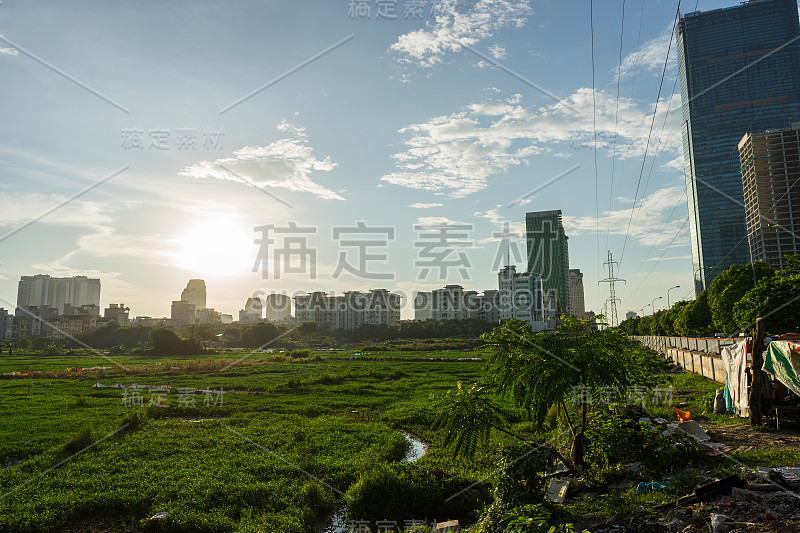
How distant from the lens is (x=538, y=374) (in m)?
8.12

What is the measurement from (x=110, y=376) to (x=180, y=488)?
97.1 ft

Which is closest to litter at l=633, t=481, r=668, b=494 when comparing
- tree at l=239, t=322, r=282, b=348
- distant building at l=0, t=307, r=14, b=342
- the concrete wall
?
the concrete wall

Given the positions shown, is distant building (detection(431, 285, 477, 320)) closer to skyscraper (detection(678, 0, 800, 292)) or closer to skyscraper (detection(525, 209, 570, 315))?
skyscraper (detection(525, 209, 570, 315))

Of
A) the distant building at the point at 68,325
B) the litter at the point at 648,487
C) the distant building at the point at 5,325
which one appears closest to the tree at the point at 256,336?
the distant building at the point at 68,325

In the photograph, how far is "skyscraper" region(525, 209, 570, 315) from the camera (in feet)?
399

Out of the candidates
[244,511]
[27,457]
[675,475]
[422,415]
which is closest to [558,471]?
[675,475]

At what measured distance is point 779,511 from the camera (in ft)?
18.0

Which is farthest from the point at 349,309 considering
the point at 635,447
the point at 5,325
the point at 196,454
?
the point at 635,447

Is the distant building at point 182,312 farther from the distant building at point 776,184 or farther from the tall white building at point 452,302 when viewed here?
the distant building at point 776,184

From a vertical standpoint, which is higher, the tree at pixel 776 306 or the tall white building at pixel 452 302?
the tall white building at pixel 452 302

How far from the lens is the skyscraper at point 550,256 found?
399ft

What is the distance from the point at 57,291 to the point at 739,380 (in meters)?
186

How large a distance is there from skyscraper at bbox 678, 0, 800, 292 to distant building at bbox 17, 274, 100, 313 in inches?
7127

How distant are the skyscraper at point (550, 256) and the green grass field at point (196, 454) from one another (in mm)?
99336
